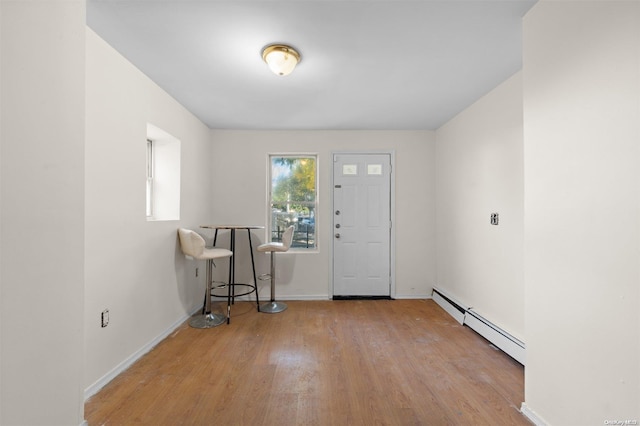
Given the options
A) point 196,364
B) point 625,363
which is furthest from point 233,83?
point 625,363

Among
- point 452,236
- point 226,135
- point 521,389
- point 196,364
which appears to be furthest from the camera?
point 226,135

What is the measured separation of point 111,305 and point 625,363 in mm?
2941

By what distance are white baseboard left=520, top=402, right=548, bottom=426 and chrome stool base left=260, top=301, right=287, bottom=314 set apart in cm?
254

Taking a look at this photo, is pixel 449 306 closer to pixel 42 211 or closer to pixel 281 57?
pixel 281 57

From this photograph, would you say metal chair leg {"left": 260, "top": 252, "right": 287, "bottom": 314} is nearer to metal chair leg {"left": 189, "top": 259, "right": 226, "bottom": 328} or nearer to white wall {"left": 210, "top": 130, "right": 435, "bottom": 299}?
white wall {"left": 210, "top": 130, "right": 435, "bottom": 299}

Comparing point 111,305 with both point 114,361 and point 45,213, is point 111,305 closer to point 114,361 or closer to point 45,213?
point 114,361

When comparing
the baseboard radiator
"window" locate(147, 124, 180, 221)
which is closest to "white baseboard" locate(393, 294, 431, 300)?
the baseboard radiator

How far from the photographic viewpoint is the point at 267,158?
4.04 m

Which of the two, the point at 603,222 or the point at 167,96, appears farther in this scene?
the point at 167,96

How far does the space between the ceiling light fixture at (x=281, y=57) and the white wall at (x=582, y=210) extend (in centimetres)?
149

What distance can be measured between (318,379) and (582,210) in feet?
6.31

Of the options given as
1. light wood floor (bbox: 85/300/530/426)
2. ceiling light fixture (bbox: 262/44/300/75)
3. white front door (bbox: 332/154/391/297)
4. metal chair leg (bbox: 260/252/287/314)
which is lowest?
light wood floor (bbox: 85/300/530/426)

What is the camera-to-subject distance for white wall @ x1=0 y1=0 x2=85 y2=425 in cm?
90

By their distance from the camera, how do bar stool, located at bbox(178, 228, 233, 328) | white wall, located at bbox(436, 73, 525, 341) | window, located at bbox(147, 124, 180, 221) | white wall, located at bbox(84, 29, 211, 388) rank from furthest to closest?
1. window, located at bbox(147, 124, 180, 221)
2. bar stool, located at bbox(178, 228, 233, 328)
3. white wall, located at bbox(436, 73, 525, 341)
4. white wall, located at bbox(84, 29, 211, 388)
